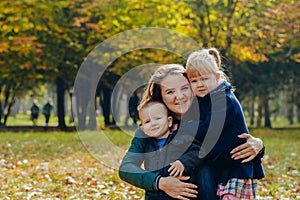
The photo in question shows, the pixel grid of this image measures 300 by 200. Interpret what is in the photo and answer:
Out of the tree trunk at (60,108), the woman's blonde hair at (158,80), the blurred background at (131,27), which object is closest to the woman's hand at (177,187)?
the woman's blonde hair at (158,80)

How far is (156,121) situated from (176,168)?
372 mm

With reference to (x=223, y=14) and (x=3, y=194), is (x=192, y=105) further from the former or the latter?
(x=223, y=14)

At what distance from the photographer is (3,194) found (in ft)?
23.5

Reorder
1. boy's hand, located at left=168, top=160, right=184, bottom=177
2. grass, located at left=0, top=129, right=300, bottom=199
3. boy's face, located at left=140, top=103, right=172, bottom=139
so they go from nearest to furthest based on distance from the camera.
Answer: boy's hand, located at left=168, top=160, right=184, bottom=177 < boy's face, located at left=140, top=103, right=172, bottom=139 < grass, located at left=0, top=129, right=300, bottom=199

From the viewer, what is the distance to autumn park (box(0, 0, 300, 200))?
7.77 metres

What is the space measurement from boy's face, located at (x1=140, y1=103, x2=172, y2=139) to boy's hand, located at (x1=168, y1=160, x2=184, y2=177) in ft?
0.85

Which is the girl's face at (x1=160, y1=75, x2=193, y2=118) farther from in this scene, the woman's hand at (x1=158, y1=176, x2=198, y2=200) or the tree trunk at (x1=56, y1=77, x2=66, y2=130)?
the tree trunk at (x1=56, y1=77, x2=66, y2=130)

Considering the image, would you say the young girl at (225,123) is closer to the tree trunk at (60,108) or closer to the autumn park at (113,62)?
the autumn park at (113,62)

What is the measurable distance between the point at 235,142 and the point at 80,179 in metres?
5.39

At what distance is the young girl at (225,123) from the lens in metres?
3.90

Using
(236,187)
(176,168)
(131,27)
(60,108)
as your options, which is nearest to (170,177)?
(176,168)

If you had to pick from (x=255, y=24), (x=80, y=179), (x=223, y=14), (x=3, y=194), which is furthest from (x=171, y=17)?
(x=3, y=194)

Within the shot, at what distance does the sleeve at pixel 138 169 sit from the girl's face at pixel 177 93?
1.03 feet

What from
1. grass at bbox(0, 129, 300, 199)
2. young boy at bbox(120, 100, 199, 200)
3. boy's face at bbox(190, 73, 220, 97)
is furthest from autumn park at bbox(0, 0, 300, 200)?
boy's face at bbox(190, 73, 220, 97)
